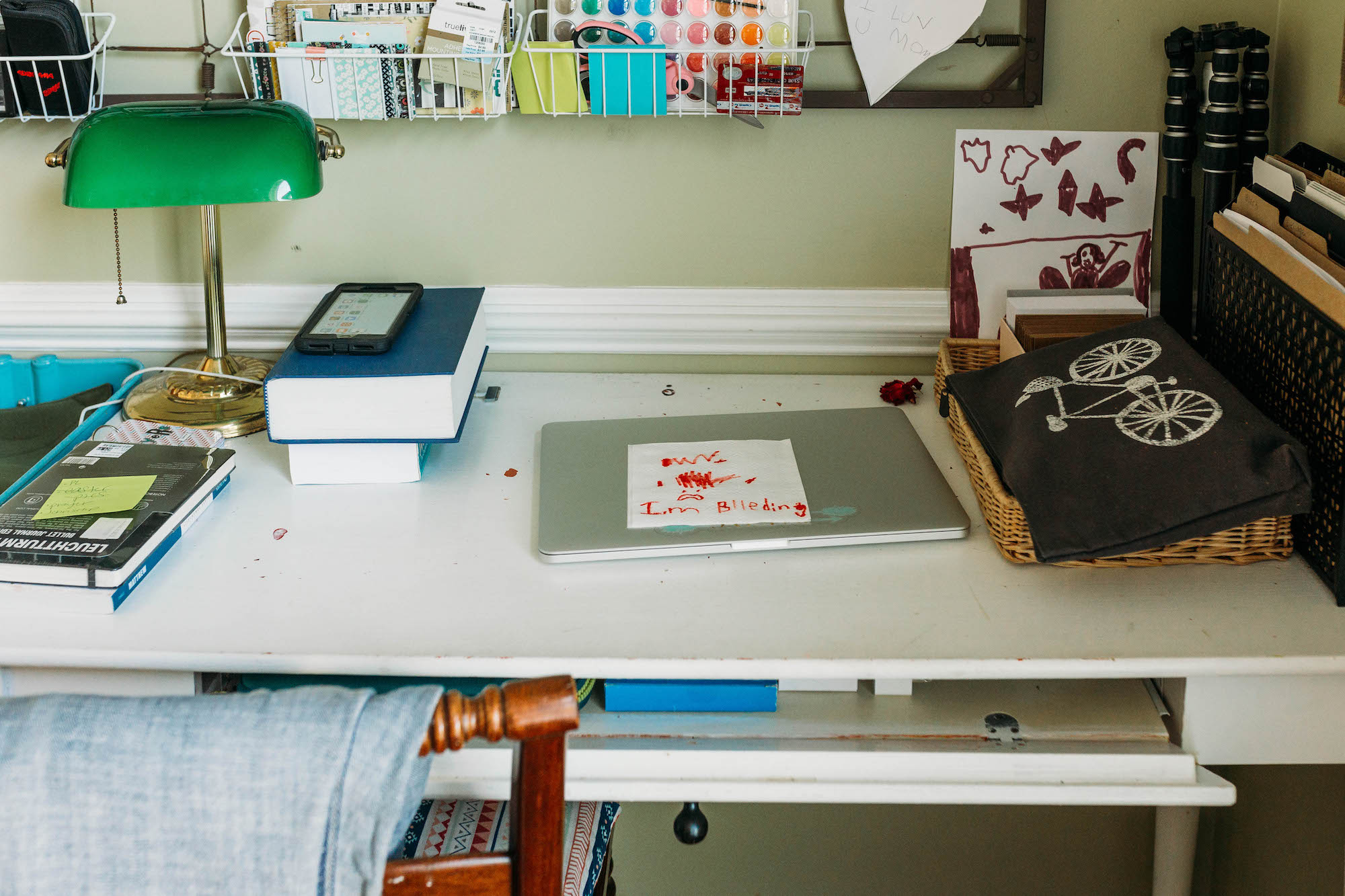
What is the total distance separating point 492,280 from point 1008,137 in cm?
62

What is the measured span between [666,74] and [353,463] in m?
0.53

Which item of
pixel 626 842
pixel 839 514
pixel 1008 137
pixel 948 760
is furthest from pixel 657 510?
pixel 626 842

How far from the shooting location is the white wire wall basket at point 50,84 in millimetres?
1207

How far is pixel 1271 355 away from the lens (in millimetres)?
952

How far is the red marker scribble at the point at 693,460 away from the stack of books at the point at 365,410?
0.20m

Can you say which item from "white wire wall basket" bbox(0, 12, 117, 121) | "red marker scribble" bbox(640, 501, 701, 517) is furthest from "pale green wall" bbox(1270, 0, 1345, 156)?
"white wire wall basket" bbox(0, 12, 117, 121)

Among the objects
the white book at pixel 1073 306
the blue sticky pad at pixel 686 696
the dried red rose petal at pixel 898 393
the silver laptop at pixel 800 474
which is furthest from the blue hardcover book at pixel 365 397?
the white book at pixel 1073 306

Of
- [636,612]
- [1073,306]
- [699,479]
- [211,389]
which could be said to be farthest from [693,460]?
[211,389]

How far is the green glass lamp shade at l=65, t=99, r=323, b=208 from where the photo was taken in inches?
39.5

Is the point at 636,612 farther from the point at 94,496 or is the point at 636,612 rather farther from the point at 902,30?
the point at 902,30

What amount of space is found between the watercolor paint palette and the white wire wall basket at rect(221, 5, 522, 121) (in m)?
0.10

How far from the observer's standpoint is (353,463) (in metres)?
1.10

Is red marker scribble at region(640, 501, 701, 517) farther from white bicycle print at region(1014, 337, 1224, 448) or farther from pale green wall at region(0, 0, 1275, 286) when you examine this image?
pale green wall at region(0, 0, 1275, 286)

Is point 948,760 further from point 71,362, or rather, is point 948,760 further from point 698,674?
point 71,362
